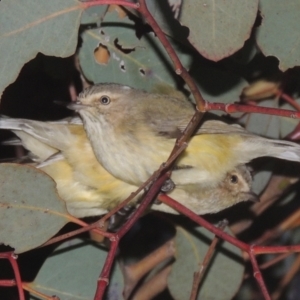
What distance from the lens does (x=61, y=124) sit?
98.3 inches

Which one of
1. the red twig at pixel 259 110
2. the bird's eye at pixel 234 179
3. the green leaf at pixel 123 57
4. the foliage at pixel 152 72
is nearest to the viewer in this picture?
the red twig at pixel 259 110

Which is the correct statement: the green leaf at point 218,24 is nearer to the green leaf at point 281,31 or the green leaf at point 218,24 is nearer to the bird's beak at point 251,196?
the green leaf at point 281,31

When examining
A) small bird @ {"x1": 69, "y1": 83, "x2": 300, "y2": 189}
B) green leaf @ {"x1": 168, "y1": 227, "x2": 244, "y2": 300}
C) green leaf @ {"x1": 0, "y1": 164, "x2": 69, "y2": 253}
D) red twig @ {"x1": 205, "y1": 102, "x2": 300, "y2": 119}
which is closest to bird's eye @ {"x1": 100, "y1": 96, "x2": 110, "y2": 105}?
small bird @ {"x1": 69, "y1": 83, "x2": 300, "y2": 189}

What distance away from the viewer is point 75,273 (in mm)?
2367

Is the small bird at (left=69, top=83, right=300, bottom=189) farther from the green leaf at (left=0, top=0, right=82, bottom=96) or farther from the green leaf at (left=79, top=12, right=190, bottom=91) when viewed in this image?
the green leaf at (left=0, top=0, right=82, bottom=96)

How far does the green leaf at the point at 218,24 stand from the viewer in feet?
5.67

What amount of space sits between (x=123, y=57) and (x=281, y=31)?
2.10 ft

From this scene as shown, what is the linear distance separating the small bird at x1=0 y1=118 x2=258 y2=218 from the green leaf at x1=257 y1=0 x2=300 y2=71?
65 cm

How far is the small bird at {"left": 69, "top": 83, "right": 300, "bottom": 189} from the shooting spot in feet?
7.39

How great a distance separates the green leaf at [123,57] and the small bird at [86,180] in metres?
0.24

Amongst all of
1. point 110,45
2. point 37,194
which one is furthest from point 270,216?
point 37,194

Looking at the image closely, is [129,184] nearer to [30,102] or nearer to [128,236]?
[30,102]

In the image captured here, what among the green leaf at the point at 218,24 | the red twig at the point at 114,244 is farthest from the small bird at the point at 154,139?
the green leaf at the point at 218,24

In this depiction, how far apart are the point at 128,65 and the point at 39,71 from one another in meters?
0.54
